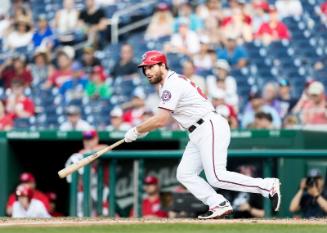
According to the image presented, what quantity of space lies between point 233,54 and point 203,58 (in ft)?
1.40

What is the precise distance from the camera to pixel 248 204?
30.4 feet

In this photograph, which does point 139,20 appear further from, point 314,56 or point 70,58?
point 314,56

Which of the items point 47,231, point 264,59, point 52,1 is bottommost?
point 47,231

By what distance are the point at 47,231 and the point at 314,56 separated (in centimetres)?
715

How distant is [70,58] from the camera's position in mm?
14117

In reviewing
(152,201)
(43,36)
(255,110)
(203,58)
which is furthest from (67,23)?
(152,201)

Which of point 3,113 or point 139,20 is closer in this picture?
point 3,113

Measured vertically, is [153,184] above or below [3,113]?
below

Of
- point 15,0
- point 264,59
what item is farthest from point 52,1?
point 264,59

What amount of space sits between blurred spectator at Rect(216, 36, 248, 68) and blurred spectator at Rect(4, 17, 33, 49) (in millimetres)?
3293

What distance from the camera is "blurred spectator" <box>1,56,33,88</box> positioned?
14.1m

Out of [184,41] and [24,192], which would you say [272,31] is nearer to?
[184,41]

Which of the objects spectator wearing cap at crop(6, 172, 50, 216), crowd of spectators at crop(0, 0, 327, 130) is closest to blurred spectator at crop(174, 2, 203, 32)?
crowd of spectators at crop(0, 0, 327, 130)

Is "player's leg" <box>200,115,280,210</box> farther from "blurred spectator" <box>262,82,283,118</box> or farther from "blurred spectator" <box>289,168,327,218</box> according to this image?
"blurred spectator" <box>262,82,283,118</box>
